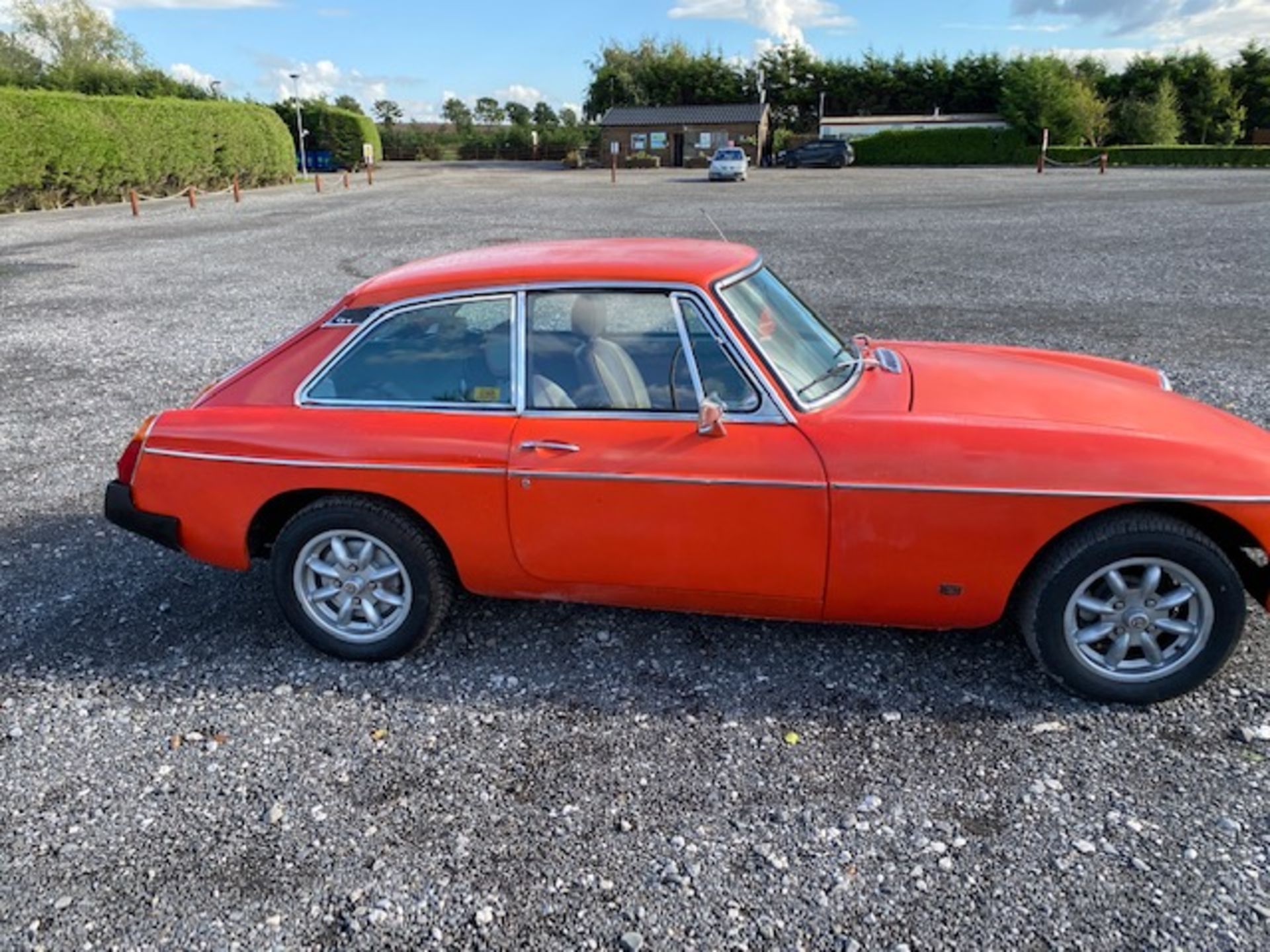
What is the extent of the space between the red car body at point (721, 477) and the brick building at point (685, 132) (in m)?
63.4

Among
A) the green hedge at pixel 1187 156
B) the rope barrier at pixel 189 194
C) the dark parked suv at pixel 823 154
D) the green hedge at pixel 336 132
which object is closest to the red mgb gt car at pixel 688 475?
the rope barrier at pixel 189 194

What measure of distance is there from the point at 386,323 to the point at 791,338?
1.59m

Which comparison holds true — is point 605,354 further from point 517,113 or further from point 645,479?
point 517,113

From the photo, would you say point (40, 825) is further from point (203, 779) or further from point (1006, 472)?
A: point (1006, 472)

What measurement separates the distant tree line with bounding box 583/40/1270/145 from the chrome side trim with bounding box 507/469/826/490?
204ft

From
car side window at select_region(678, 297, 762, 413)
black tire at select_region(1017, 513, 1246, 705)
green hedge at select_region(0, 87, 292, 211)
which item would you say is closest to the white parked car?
green hedge at select_region(0, 87, 292, 211)

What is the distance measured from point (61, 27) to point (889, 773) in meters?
75.3

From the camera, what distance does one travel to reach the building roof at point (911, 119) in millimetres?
64250

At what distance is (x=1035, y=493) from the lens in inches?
118

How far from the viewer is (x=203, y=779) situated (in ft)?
9.91

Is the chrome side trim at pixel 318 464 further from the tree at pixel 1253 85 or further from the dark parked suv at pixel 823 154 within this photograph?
the tree at pixel 1253 85

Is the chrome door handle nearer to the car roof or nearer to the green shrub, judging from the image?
the car roof

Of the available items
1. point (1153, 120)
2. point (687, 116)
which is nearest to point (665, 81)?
point (687, 116)

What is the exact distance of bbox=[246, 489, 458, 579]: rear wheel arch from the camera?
3525mm
